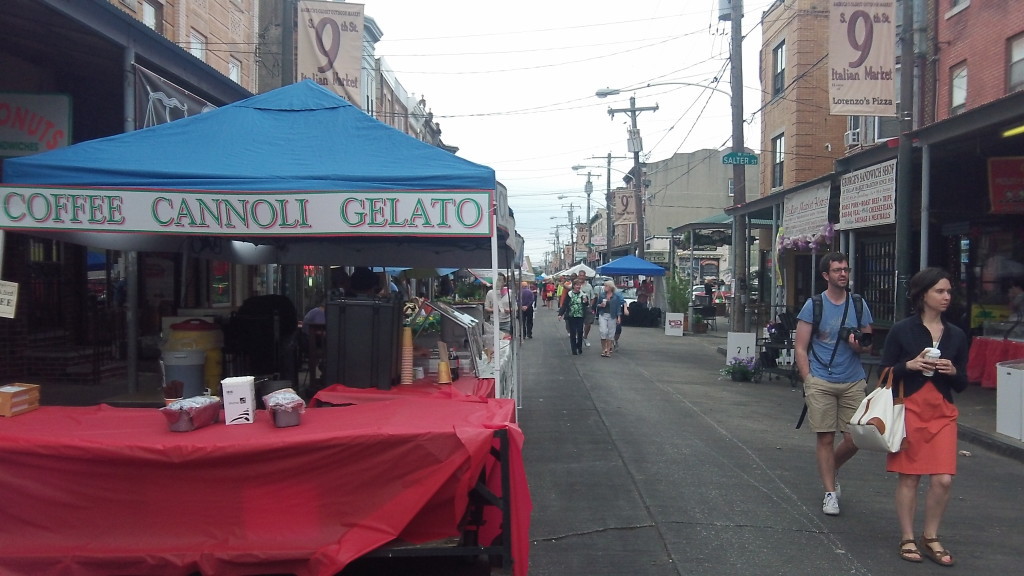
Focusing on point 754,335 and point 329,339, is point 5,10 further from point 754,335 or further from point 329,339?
point 754,335

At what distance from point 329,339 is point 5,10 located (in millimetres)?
5380

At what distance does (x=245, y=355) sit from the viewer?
686 centimetres

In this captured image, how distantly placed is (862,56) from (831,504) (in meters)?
7.61

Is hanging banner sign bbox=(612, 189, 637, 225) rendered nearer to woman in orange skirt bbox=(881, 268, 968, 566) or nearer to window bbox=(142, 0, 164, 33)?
window bbox=(142, 0, 164, 33)

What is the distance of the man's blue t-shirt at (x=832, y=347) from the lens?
583 cm

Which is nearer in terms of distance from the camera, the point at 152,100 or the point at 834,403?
the point at 834,403


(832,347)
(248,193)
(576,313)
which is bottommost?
(576,313)

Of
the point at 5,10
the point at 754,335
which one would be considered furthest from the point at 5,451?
the point at 754,335

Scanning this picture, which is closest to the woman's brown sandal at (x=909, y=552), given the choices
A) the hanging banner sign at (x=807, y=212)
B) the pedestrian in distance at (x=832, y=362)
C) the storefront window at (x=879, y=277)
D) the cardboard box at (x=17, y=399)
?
the pedestrian in distance at (x=832, y=362)

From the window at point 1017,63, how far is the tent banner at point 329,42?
12.6m

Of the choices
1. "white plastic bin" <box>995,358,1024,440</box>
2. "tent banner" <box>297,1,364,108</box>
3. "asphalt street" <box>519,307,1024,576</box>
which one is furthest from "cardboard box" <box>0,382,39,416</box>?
"white plastic bin" <box>995,358,1024,440</box>

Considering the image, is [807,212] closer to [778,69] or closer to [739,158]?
[739,158]

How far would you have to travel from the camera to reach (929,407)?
16.3 ft

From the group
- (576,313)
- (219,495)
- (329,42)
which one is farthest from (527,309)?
(219,495)
